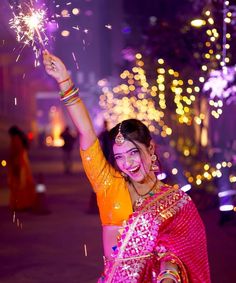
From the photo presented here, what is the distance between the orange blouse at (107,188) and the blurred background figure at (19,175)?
11971 millimetres

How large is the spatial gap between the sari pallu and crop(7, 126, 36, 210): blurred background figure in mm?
12154

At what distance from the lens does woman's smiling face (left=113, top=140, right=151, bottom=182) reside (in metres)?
3.87

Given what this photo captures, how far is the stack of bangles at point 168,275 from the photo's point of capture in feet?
11.7

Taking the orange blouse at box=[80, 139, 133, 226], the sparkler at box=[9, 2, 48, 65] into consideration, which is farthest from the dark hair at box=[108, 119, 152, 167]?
the sparkler at box=[9, 2, 48, 65]

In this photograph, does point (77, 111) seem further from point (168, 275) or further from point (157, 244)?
point (168, 275)

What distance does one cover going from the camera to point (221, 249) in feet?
33.8

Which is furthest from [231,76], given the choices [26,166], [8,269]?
[8,269]

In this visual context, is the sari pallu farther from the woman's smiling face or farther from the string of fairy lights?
the string of fairy lights

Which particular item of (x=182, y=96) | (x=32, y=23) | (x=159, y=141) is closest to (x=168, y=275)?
(x=32, y=23)

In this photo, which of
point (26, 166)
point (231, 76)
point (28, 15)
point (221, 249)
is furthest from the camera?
point (26, 166)

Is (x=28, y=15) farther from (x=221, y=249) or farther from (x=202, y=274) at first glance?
(x=221, y=249)

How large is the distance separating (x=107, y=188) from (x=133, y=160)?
20cm

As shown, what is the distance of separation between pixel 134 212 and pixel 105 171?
0.29 meters

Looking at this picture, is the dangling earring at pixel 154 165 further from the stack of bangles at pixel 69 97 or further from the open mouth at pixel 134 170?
the stack of bangles at pixel 69 97
